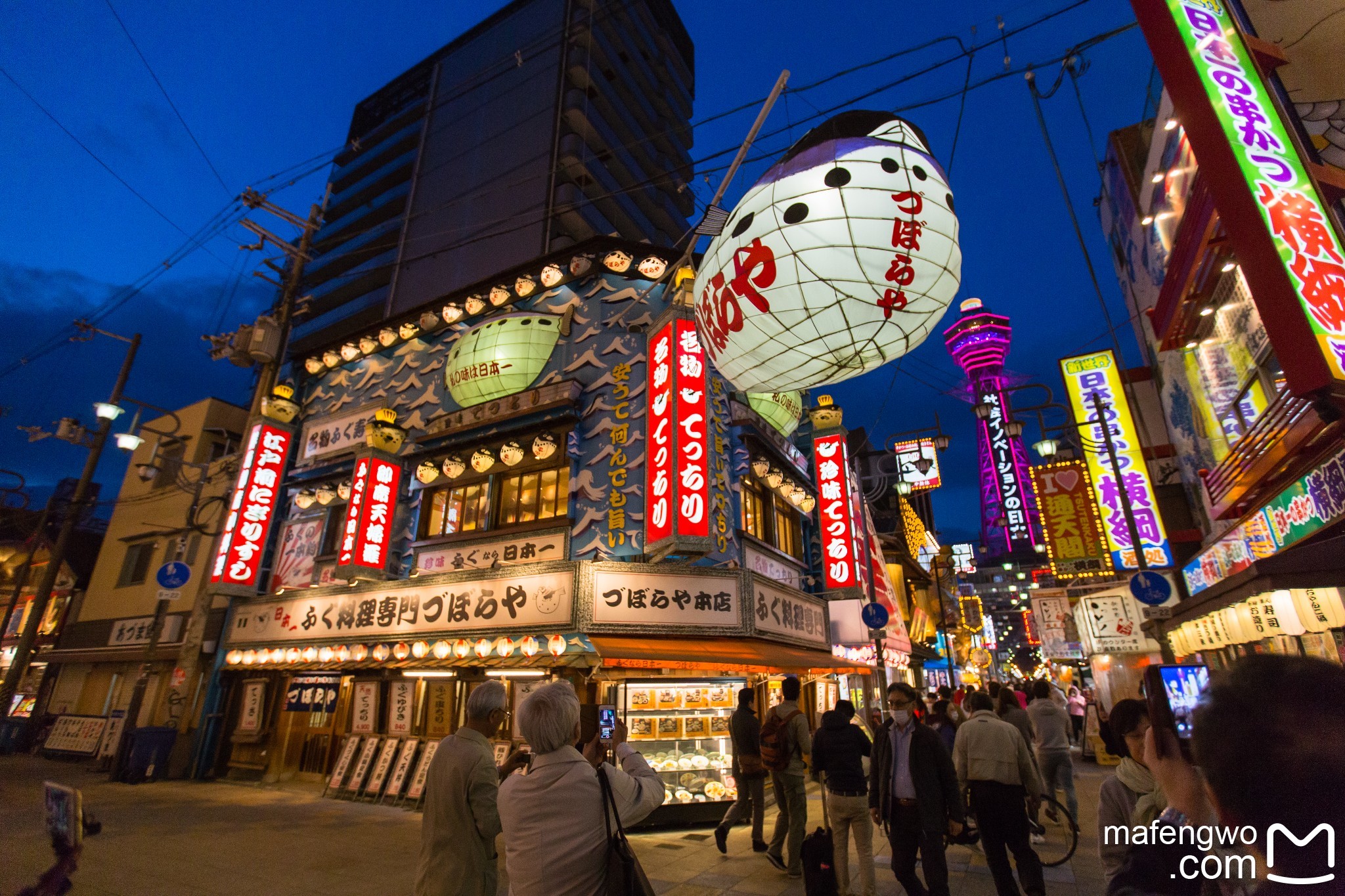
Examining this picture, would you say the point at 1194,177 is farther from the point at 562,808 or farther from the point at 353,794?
the point at 353,794

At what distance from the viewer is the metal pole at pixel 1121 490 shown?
13.3m

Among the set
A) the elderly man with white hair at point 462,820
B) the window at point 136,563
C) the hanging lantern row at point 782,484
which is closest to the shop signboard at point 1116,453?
the hanging lantern row at point 782,484

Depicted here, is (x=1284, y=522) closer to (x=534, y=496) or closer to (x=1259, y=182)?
(x=1259, y=182)

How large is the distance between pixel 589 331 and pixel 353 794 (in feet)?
37.0

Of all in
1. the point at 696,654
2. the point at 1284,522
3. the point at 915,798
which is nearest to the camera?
the point at 915,798

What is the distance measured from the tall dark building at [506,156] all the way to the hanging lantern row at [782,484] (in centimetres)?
1511

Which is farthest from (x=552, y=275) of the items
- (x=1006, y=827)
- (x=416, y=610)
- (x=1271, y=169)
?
(x=1006, y=827)

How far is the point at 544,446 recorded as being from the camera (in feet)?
43.8

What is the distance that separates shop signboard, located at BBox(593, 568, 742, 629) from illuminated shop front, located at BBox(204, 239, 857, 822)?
0.04 meters

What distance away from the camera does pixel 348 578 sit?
1377 cm

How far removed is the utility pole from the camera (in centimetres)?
1658

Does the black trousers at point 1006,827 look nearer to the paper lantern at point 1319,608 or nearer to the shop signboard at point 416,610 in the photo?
the paper lantern at point 1319,608

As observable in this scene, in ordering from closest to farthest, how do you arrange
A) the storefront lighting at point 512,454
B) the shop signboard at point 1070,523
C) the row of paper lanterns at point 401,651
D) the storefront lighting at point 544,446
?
the row of paper lanterns at point 401,651, the storefront lighting at point 544,446, the storefront lighting at point 512,454, the shop signboard at point 1070,523

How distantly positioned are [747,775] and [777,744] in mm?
1421
